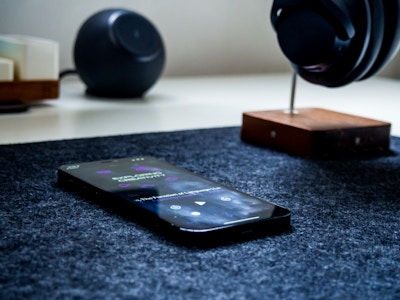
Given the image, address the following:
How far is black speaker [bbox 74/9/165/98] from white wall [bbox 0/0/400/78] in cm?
52

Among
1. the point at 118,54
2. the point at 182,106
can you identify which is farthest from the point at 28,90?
the point at 182,106

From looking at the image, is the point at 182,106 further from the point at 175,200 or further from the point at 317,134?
the point at 175,200

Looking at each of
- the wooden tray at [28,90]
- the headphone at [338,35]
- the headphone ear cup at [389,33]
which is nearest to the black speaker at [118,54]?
the wooden tray at [28,90]

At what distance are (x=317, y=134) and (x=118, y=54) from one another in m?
0.89

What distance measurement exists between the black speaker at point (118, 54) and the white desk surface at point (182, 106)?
0.05 m

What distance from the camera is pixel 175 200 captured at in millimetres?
838

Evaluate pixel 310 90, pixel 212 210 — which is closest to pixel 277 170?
pixel 212 210

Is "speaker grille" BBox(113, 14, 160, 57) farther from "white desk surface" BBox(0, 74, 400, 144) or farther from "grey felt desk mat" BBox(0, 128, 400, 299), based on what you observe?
"grey felt desk mat" BBox(0, 128, 400, 299)

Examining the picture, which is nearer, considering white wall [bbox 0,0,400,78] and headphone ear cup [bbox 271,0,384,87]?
headphone ear cup [bbox 271,0,384,87]

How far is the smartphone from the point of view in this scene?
2.52ft

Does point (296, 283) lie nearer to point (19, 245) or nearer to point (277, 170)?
point (19, 245)

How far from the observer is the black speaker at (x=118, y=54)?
2.00 meters

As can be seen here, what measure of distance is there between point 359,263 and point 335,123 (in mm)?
634

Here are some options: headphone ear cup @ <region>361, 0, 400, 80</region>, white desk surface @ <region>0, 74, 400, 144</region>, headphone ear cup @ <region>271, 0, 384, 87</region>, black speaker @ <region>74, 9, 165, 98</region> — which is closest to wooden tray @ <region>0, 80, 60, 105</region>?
white desk surface @ <region>0, 74, 400, 144</region>
